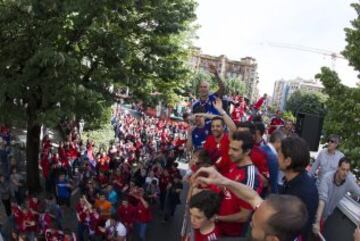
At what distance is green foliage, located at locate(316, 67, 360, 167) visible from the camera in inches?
390

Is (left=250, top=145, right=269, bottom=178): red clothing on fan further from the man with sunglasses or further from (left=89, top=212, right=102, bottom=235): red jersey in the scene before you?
(left=89, top=212, right=102, bottom=235): red jersey

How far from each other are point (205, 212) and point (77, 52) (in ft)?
39.4

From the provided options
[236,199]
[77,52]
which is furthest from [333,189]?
[77,52]

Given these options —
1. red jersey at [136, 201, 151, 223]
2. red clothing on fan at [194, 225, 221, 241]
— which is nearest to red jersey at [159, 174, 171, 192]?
red jersey at [136, 201, 151, 223]

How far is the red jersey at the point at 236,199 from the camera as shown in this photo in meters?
4.12

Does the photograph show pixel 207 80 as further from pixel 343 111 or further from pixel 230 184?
pixel 230 184

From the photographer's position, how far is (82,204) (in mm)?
11898

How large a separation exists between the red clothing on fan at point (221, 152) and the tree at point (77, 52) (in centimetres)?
783

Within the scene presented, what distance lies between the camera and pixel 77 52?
14.9 m

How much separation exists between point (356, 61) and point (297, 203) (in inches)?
320

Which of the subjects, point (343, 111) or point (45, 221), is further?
point (45, 221)

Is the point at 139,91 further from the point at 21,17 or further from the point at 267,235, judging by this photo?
the point at 267,235

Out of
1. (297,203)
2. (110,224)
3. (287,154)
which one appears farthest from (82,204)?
(297,203)

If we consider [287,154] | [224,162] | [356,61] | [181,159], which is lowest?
[181,159]
